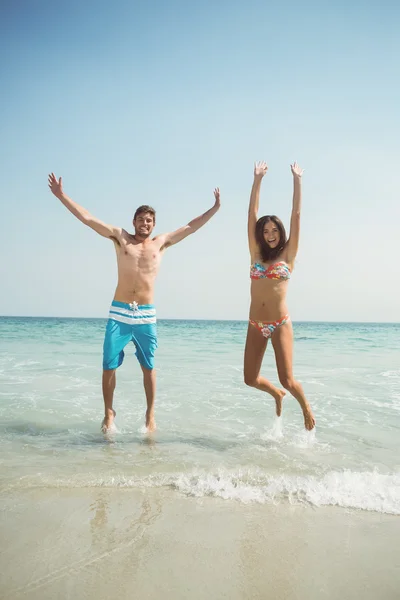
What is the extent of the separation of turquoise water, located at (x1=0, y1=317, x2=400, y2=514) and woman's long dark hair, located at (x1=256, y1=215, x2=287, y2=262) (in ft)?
6.97

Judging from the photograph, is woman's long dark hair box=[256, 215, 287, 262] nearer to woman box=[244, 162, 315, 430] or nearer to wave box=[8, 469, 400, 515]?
woman box=[244, 162, 315, 430]

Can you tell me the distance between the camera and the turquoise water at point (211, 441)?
3.58 m

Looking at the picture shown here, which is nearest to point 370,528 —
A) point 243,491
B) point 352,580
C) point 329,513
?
point 329,513

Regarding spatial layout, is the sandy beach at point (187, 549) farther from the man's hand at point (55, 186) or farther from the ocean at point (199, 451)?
the man's hand at point (55, 186)

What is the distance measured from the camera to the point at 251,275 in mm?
5043

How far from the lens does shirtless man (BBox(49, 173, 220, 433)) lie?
5152mm

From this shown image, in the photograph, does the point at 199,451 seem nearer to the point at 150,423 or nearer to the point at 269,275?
the point at 150,423

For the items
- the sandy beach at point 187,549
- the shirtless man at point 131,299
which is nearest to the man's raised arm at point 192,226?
the shirtless man at point 131,299

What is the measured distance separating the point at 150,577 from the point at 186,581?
0.20 m

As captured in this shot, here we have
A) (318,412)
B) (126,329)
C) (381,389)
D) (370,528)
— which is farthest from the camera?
(381,389)

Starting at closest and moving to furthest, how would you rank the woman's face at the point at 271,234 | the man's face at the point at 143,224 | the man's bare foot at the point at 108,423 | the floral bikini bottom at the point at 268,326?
1. the woman's face at the point at 271,234
2. the floral bikini bottom at the point at 268,326
3. the man's bare foot at the point at 108,423
4. the man's face at the point at 143,224

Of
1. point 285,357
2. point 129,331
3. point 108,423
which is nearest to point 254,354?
point 285,357

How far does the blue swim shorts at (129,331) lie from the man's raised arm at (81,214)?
86 cm

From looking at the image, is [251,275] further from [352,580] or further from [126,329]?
[352,580]
